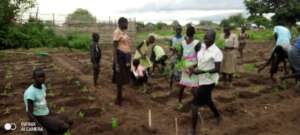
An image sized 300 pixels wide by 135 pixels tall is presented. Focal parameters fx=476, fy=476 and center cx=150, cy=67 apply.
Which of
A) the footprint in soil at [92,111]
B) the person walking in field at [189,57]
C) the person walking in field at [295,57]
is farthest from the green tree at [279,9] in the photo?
the footprint in soil at [92,111]

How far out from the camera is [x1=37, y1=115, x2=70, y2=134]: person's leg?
5.53 m

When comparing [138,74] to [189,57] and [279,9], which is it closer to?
[189,57]

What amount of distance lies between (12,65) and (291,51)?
10.2m

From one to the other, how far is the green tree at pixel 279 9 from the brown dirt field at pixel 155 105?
67.2ft

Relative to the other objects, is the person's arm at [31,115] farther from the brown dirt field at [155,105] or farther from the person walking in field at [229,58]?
the person walking in field at [229,58]

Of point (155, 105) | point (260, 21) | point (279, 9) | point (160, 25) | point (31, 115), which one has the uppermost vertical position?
point (279, 9)

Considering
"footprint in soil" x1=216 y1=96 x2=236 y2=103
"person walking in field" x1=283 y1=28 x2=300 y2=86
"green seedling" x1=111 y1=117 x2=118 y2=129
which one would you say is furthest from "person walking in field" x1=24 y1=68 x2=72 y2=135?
"person walking in field" x1=283 y1=28 x2=300 y2=86

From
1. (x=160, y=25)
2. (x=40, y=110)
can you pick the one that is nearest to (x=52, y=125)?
(x=40, y=110)

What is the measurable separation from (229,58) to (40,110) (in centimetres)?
613

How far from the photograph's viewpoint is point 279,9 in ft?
108

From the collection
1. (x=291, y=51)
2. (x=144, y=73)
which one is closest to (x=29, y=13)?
(x=144, y=73)

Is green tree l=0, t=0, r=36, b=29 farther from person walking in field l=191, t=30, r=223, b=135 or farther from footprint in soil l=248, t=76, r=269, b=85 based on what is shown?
person walking in field l=191, t=30, r=223, b=135

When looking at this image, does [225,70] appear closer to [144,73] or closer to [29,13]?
[144,73]

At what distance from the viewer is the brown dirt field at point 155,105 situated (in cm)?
708
